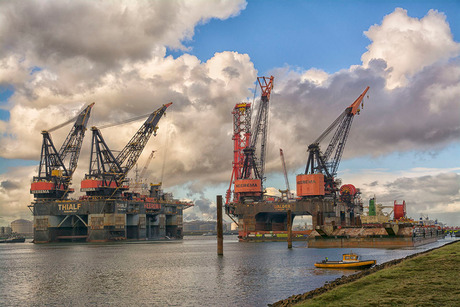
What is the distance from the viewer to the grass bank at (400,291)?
104 ft

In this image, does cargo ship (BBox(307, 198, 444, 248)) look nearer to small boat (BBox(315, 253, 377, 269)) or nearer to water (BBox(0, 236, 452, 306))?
water (BBox(0, 236, 452, 306))

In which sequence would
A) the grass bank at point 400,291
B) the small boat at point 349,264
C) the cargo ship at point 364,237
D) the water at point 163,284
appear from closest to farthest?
the grass bank at point 400,291
the water at point 163,284
the small boat at point 349,264
the cargo ship at point 364,237

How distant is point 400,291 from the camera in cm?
3522

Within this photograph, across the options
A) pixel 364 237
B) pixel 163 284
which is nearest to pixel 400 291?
pixel 163 284

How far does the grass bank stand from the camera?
1246 inches

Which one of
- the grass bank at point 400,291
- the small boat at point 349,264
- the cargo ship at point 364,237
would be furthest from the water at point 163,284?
the cargo ship at point 364,237

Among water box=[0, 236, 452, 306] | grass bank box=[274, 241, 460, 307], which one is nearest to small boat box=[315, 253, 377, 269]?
water box=[0, 236, 452, 306]

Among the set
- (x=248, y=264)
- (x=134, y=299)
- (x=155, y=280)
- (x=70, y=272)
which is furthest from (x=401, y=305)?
(x=70, y=272)

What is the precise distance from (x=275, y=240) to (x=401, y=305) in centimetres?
15950

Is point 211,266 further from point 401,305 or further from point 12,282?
point 401,305

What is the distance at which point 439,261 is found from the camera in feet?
166

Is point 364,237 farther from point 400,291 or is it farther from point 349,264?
point 400,291

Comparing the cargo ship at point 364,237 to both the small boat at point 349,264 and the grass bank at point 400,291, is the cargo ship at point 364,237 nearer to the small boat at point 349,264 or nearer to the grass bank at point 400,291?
the small boat at point 349,264

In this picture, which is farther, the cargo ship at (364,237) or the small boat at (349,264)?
the cargo ship at (364,237)
